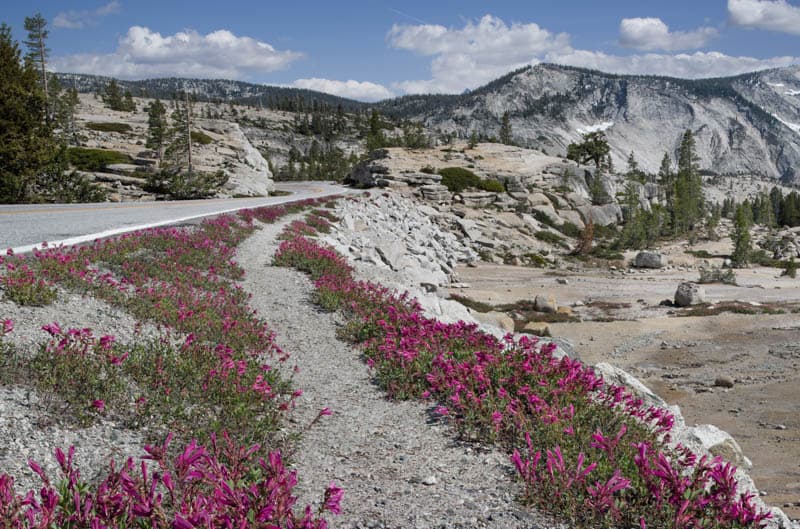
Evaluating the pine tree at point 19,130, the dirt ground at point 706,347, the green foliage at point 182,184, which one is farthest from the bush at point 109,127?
the dirt ground at point 706,347

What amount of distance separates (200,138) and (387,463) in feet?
201

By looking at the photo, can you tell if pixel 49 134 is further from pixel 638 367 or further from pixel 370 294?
pixel 638 367

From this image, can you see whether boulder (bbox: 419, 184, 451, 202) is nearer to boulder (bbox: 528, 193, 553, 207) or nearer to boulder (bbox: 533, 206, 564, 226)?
boulder (bbox: 528, 193, 553, 207)

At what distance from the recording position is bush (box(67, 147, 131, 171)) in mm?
43938

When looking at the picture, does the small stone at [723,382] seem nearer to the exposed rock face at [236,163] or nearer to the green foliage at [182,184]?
the green foliage at [182,184]

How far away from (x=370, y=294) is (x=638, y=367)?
1107 centimetres

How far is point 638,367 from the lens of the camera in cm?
1767

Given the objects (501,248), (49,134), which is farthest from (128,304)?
(501,248)

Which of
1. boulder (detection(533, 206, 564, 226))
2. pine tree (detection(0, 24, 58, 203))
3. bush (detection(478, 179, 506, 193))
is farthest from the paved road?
boulder (detection(533, 206, 564, 226))

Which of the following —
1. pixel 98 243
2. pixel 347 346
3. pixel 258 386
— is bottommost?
pixel 347 346

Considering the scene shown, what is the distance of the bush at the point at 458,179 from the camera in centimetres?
5916

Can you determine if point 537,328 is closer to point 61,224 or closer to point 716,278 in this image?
point 61,224

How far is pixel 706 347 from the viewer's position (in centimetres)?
1980

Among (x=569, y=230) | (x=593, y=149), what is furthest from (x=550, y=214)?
(x=593, y=149)
